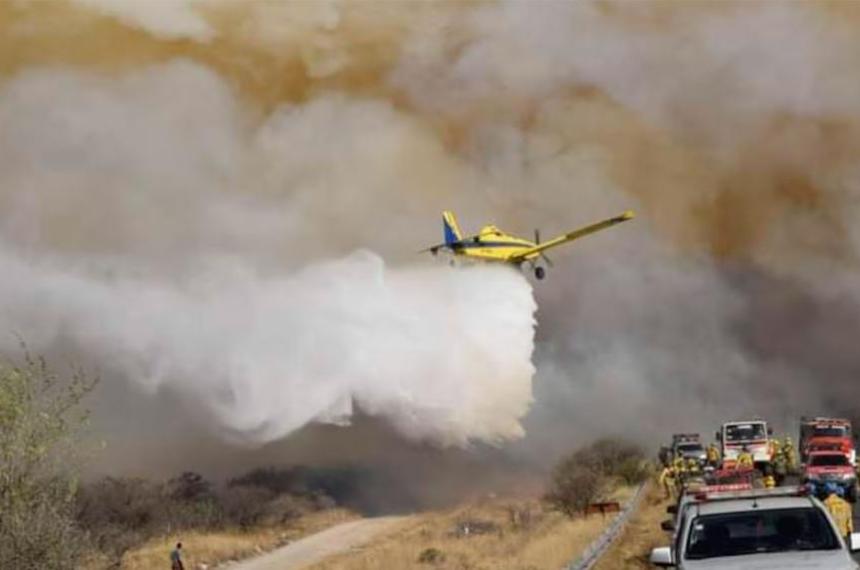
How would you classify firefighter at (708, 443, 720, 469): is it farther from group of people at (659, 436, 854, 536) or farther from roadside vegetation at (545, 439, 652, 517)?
roadside vegetation at (545, 439, 652, 517)

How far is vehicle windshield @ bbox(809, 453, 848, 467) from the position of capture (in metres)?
52.7

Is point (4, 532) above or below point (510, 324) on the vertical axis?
below

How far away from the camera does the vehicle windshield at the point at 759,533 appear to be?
18.6 metres

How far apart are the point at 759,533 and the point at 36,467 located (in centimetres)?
1282

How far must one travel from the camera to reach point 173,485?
75.7m

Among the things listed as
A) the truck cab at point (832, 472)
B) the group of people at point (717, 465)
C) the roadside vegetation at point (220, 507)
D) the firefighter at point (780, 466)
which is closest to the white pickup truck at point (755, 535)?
the truck cab at point (832, 472)

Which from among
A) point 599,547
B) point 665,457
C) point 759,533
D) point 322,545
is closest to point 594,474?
point 665,457

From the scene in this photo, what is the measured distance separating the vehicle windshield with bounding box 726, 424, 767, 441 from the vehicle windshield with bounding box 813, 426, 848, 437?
2.13 m

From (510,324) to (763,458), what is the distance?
12360 millimetres

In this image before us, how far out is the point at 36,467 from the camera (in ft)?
85.5

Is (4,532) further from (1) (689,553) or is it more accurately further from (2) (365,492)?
(2) (365,492)

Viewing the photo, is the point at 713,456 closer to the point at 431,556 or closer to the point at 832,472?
the point at 832,472

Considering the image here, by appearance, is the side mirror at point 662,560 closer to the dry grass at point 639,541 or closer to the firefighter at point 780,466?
the dry grass at point 639,541

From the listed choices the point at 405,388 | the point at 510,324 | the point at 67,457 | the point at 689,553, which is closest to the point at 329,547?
the point at 405,388
